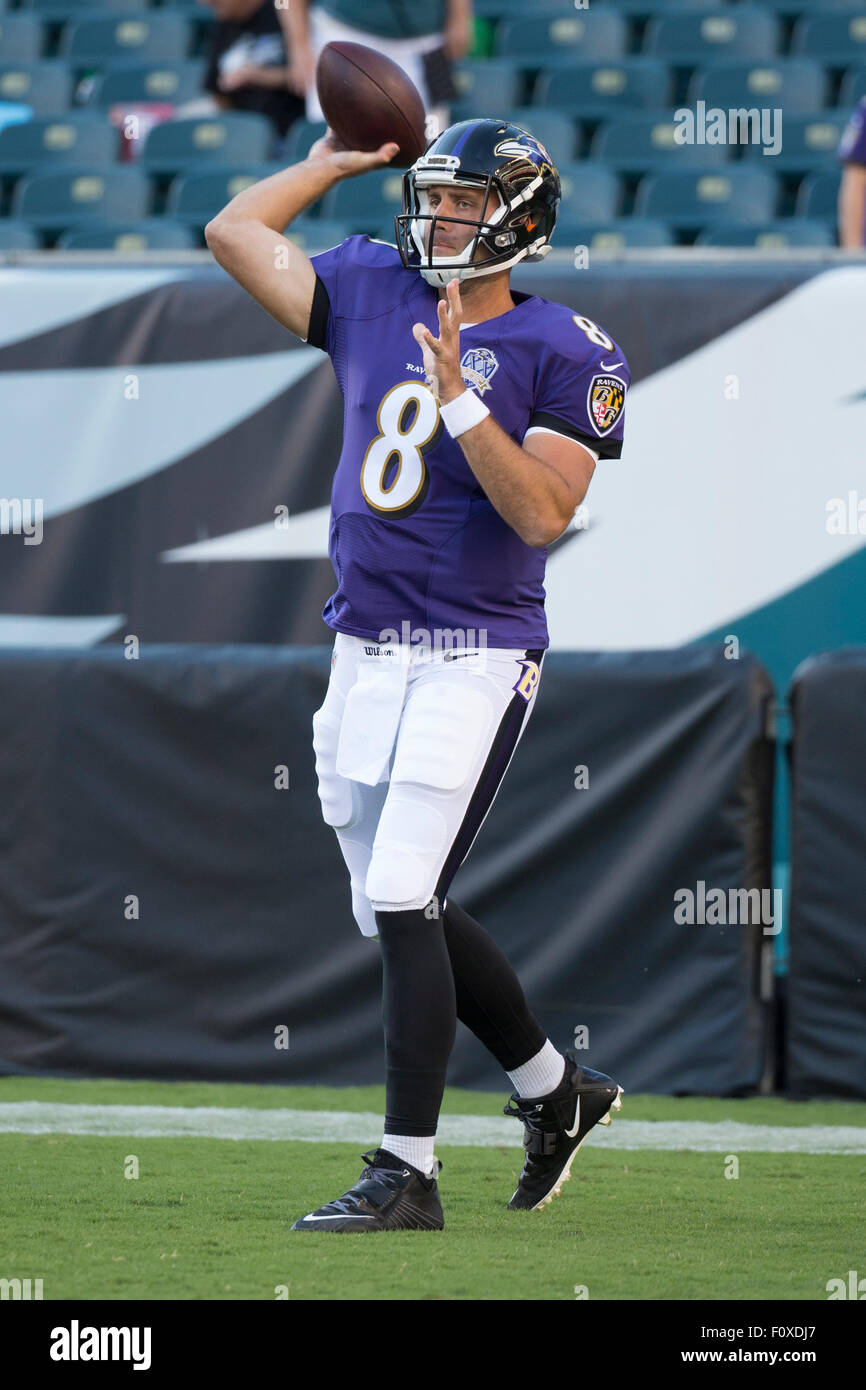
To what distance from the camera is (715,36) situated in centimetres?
934

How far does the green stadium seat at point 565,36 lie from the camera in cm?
955

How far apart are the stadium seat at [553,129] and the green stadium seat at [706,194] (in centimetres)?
47

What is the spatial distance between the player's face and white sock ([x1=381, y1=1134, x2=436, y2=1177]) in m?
1.47

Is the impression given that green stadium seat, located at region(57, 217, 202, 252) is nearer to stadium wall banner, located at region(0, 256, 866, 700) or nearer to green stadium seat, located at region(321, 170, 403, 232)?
green stadium seat, located at region(321, 170, 403, 232)

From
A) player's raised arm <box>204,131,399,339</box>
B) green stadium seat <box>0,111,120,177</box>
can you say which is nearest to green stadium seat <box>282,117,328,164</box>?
green stadium seat <box>0,111,120,177</box>

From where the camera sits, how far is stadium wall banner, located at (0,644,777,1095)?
4.62 meters

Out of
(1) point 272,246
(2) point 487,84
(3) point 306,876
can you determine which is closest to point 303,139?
(2) point 487,84

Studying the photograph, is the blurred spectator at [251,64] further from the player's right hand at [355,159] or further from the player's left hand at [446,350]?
the player's left hand at [446,350]

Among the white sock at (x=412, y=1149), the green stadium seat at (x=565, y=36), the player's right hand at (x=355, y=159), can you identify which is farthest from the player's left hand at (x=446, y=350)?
the green stadium seat at (x=565, y=36)

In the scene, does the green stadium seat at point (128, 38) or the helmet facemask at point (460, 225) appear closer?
the helmet facemask at point (460, 225)

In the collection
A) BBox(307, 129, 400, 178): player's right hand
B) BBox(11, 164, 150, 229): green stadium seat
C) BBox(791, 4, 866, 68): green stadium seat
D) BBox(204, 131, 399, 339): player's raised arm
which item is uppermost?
BBox(791, 4, 866, 68): green stadium seat

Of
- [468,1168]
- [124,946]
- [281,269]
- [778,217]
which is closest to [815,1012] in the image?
[468,1168]

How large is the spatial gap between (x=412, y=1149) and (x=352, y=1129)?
1.08 meters

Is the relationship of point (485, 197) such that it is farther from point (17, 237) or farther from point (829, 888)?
point (17, 237)
